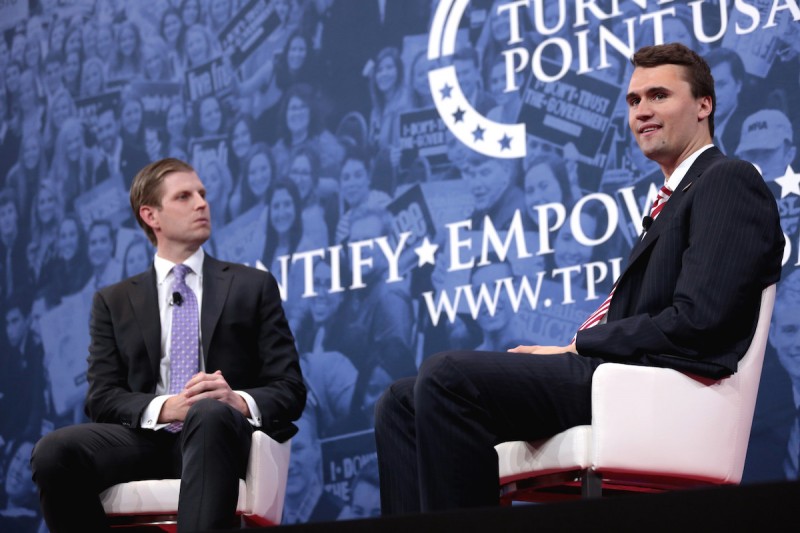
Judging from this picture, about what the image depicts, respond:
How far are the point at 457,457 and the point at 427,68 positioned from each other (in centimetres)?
215

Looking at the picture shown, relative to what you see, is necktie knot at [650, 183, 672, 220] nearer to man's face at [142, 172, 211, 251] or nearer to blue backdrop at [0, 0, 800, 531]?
blue backdrop at [0, 0, 800, 531]

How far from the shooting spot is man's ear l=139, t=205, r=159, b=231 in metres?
3.91

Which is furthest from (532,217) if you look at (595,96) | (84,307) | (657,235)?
(84,307)

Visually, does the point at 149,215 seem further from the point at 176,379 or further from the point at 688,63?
the point at 688,63

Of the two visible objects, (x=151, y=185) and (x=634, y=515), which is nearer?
(x=634, y=515)

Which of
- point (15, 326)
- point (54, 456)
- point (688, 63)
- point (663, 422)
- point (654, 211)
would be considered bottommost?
point (54, 456)

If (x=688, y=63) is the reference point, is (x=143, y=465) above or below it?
below

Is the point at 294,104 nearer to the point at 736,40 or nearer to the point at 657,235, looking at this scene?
the point at 736,40

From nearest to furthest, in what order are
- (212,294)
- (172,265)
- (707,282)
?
(707,282)
(212,294)
(172,265)

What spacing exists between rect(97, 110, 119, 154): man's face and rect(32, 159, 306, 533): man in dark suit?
3.47ft

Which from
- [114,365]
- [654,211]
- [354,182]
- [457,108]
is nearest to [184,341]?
[114,365]

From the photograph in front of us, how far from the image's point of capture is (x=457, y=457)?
259 cm

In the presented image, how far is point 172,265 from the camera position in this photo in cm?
382

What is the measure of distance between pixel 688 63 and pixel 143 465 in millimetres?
1960
